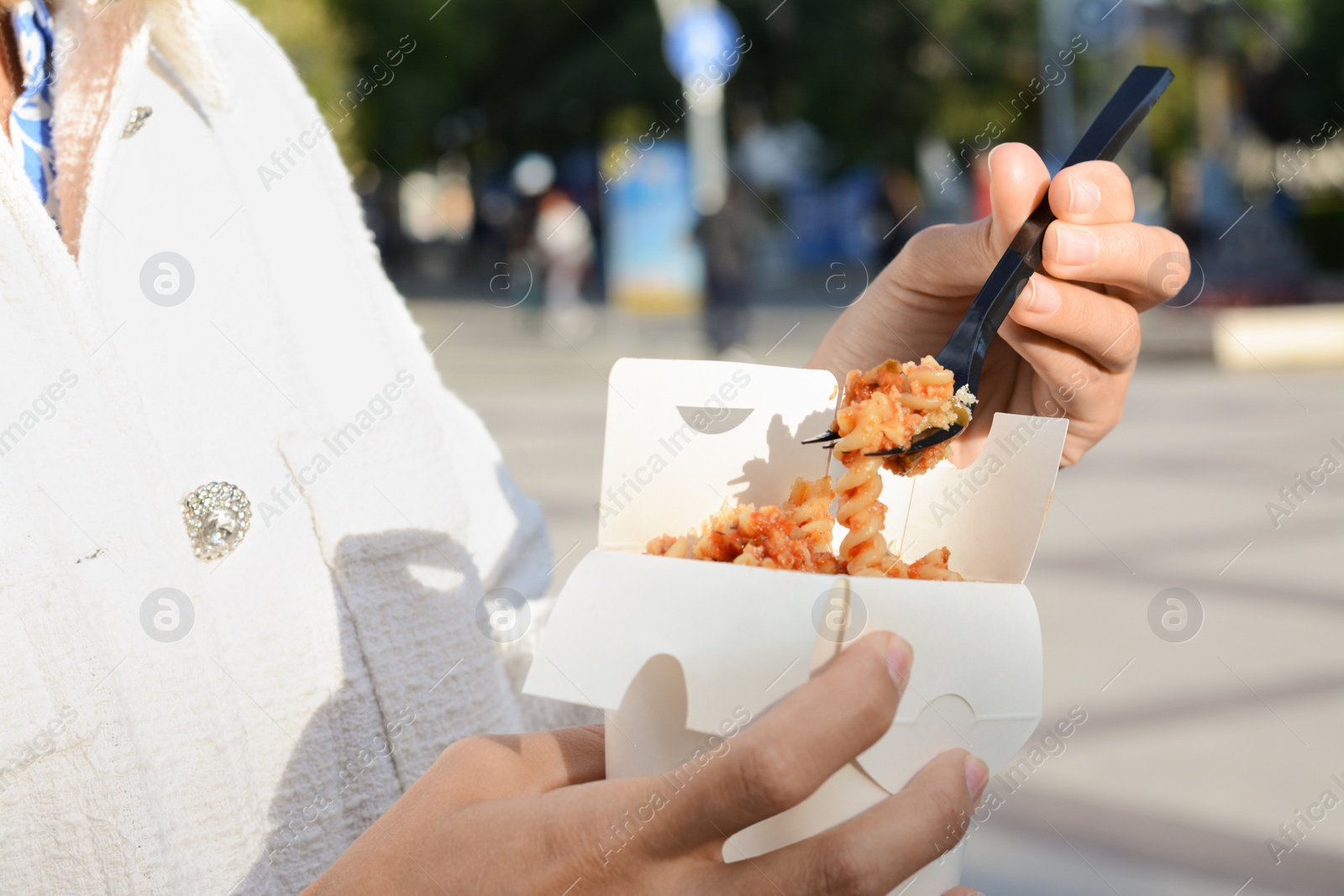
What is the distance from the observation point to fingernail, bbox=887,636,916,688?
92 cm

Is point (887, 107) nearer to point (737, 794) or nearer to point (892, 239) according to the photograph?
point (892, 239)

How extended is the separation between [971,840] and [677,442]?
2.82m

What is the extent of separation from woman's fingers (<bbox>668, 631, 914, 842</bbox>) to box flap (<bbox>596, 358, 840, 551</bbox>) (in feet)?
1.04

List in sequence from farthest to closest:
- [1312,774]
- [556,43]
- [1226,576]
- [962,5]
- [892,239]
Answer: [556,43] < [962,5] < [892,239] < [1226,576] < [1312,774]

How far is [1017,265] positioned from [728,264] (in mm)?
12380

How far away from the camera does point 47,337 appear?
1238 millimetres

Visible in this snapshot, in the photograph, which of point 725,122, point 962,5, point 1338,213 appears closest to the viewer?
point 1338,213

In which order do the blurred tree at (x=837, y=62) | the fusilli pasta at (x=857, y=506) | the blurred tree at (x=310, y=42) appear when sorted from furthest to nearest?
the blurred tree at (x=837, y=62)
the blurred tree at (x=310, y=42)
the fusilli pasta at (x=857, y=506)

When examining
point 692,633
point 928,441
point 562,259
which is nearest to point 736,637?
point 692,633

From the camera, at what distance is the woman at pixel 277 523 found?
37.4 inches

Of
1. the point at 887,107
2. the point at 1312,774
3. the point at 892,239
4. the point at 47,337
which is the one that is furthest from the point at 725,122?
the point at 47,337

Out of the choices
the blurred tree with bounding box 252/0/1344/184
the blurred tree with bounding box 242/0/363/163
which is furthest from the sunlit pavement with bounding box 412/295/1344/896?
the blurred tree with bounding box 252/0/1344/184

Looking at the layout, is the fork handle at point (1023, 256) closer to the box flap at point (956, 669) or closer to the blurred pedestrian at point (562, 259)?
the box flap at point (956, 669)

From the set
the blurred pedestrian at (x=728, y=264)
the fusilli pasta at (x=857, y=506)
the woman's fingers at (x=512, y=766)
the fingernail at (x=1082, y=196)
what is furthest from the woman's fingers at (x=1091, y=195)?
the blurred pedestrian at (x=728, y=264)
